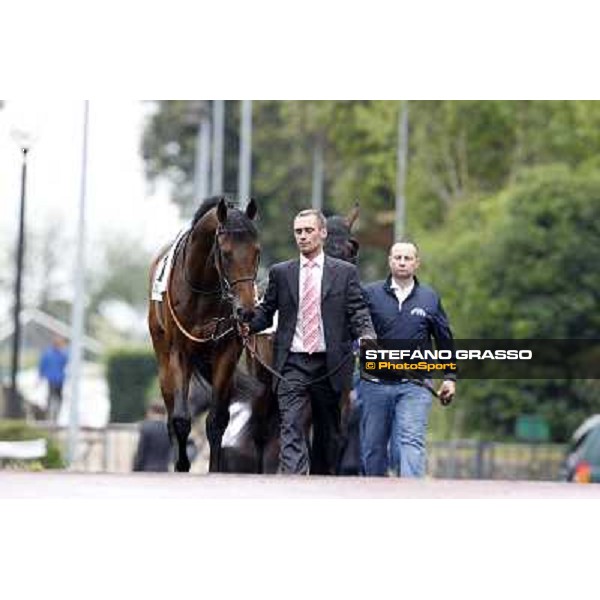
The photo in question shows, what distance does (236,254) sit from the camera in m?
17.3

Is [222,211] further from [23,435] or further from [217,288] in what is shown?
[23,435]

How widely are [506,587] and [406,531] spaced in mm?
1016

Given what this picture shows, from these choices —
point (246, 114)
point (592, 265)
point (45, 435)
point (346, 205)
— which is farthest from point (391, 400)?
point (346, 205)

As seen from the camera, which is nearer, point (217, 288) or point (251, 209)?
point (251, 209)

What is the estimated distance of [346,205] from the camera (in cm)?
6353

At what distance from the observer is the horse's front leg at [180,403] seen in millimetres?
18297

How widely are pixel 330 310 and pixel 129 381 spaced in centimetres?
4491

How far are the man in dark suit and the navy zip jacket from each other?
475 mm

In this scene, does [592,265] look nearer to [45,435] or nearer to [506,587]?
[45,435]

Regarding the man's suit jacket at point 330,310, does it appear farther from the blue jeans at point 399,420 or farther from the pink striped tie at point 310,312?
the blue jeans at point 399,420

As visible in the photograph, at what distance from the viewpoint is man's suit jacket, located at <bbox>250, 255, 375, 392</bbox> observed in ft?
56.3

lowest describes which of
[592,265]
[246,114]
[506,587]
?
[506,587]

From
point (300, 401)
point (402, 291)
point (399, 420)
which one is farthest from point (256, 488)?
point (402, 291)

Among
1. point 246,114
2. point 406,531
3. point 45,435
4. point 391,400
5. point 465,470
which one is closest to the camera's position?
point 406,531
